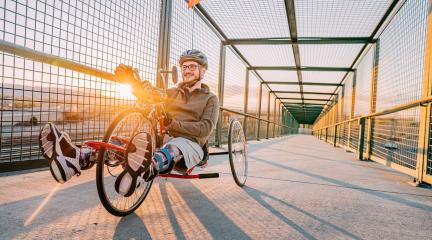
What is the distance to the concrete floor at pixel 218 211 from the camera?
1.34 meters

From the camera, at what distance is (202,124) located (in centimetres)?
189

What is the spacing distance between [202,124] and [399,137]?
3214mm

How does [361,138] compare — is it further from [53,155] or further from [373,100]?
[53,155]

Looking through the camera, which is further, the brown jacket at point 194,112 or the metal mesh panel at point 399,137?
the metal mesh panel at point 399,137

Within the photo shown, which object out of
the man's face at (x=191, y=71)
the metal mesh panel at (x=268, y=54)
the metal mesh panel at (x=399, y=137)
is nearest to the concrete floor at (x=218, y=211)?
the metal mesh panel at (x=399, y=137)

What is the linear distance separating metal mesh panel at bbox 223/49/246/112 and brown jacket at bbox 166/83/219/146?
3.86 m

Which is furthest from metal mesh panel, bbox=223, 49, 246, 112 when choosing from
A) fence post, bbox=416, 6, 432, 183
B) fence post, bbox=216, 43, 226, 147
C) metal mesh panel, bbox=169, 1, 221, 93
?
fence post, bbox=416, 6, 432, 183

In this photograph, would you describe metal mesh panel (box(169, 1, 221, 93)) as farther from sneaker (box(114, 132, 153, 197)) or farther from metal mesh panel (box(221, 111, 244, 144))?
sneaker (box(114, 132, 153, 197))

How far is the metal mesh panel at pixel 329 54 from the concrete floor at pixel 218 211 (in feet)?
15.4

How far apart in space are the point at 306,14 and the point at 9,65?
4349 mm

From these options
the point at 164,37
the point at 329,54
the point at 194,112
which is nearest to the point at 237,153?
the point at 194,112

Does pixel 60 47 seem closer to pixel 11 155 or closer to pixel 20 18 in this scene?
pixel 20 18

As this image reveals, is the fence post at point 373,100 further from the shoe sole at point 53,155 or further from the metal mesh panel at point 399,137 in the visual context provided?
the shoe sole at point 53,155

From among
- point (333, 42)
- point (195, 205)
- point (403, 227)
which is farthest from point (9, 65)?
point (333, 42)
